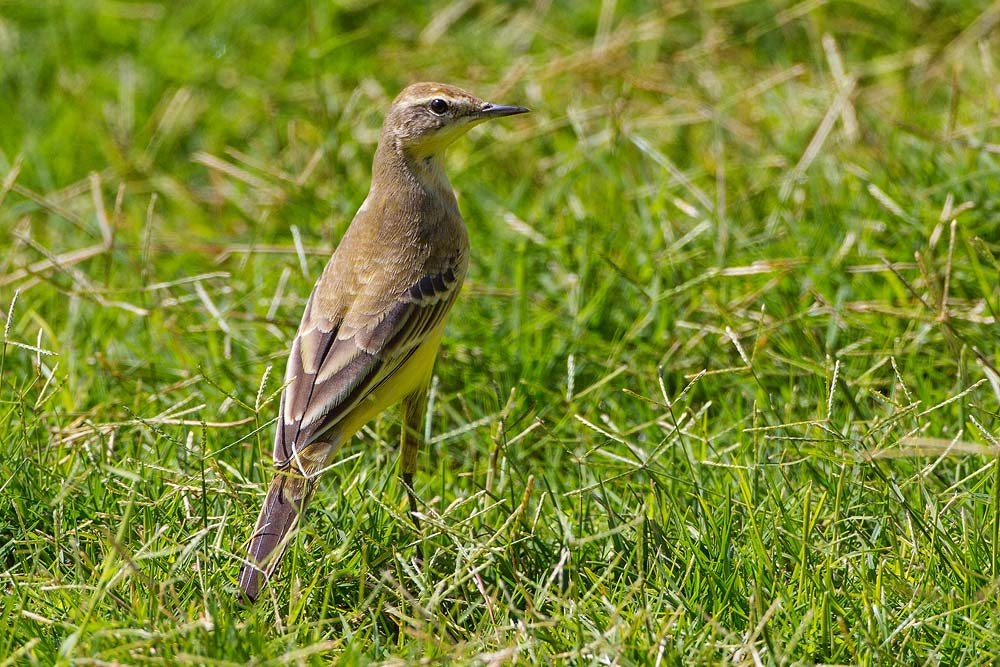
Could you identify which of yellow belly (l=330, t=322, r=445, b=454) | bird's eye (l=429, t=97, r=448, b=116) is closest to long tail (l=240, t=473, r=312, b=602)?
yellow belly (l=330, t=322, r=445, b=454)

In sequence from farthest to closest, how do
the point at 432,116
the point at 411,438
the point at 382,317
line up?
the point at 432,116, the point at 411,438, the point at 382,317

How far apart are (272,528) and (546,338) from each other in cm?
206

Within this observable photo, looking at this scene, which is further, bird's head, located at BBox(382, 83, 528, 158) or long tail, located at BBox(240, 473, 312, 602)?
bird's head, located at BBox(382, 83, 528, 158)

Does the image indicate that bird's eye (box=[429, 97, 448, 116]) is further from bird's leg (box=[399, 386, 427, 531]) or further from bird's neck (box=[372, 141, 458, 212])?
bird's leg (box=[399, 386, 427, 531])

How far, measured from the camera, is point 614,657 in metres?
3.48

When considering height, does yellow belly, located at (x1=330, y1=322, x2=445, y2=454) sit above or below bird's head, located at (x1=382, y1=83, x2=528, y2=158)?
below

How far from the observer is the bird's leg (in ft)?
15.0

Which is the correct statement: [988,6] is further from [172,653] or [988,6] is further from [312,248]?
[172,653]

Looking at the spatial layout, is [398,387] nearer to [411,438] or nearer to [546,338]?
[411,438]

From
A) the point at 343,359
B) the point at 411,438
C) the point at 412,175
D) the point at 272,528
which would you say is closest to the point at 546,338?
the point at 412,175

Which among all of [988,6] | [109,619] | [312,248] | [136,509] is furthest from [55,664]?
[988,6]

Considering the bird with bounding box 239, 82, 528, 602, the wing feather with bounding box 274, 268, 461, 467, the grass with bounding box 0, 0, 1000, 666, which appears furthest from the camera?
the wing feather with bounding box 274, 268, 461, 467

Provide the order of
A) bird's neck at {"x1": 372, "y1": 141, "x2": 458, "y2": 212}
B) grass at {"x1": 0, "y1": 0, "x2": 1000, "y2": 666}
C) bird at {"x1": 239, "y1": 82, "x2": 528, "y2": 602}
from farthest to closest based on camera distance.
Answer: bird's neck at {"x1": 372, "y1": 141, "x2": 458, "y2": 212} → bird at {"x1": 239, "y1": 82, "x2": 528, "y2": 602} → grass at {"x1": 0, "y1": 0, "x2": 1000, "y2": 666}

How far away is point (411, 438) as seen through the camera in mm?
4668
